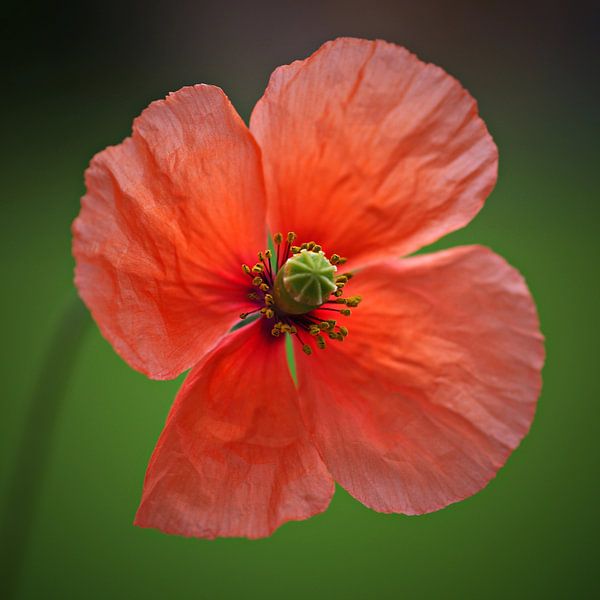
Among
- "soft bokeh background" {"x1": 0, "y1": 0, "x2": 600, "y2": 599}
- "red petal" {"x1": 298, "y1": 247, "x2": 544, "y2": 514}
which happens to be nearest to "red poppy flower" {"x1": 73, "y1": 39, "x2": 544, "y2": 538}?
"red petal" {"x1": 298, "y1": 247, "x2": 544, "y2": 514}

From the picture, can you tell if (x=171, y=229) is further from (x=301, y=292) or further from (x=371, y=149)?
(x=371, y=149)

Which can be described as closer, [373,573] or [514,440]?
[514,440]

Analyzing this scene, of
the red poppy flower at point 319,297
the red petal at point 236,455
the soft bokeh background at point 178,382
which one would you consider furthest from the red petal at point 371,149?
the soft bokeh background at point 178,382

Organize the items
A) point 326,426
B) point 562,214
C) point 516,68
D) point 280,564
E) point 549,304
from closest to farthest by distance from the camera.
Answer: point 326,426
point 280,564
point 549,304
point 562,214
point 516,68

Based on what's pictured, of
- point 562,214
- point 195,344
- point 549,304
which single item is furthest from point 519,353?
point 562,214

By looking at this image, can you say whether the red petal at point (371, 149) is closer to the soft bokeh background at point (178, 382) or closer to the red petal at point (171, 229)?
the red petal at point (171, 229)

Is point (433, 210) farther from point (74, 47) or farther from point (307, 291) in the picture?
point (74, 47)

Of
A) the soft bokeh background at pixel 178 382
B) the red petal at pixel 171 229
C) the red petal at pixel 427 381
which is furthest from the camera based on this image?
the soft bokeh background at pixel 178 382
